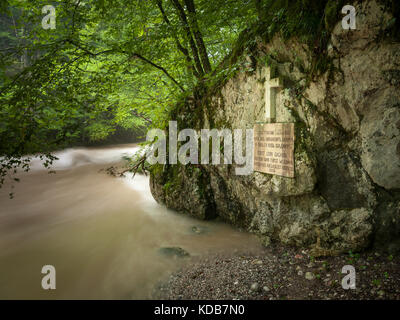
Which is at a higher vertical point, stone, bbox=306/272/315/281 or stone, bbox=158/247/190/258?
stone, bbox=306/272/315/281

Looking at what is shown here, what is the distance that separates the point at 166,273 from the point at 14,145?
312 cm

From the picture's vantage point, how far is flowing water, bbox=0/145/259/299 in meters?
3.83

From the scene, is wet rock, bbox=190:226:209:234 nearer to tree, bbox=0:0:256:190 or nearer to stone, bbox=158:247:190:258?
stone, bbox=158:247:190:258

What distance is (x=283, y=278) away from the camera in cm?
329

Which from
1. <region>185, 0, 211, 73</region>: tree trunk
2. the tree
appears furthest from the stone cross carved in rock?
<region>185, 0, 211, 73</region>: tree trunk

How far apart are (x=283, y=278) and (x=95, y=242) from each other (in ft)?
13.6

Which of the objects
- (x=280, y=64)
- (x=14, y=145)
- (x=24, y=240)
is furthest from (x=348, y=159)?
(x=24, y=240)

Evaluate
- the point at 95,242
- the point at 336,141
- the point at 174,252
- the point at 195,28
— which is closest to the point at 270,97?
the point at 336,141

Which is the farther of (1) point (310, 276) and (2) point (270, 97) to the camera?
(2) point (270, 97)

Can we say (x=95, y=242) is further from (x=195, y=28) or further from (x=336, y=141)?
(x=195, y=28)

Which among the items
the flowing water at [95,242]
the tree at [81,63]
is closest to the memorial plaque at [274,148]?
the flowing water at [95,242]

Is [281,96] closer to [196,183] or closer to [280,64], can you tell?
[280,64]

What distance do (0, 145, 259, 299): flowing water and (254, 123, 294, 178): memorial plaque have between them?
1.58m

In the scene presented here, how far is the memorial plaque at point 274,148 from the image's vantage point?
3.91m
